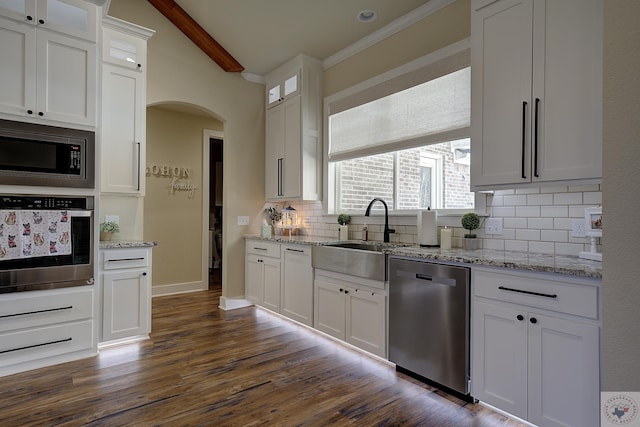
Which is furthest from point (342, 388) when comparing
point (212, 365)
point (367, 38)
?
point (367, 38)

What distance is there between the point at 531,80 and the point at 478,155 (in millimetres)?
514

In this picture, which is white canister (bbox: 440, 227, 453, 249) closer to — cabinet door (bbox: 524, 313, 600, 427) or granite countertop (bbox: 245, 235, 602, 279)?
granite countertop (bbox: 245, 235, 602, 279)

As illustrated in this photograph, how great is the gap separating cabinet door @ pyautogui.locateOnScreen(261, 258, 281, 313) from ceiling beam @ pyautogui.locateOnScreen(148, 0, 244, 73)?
2426 millimetres

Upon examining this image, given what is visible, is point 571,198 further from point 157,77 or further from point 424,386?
point 157,77

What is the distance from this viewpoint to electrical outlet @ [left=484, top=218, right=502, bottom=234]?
2491 mm

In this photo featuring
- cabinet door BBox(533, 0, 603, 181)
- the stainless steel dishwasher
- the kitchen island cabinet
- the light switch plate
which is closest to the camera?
cabinet door BBox(533, 0, 603, 181)

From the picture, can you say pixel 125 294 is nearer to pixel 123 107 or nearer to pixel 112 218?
pixel 112 218

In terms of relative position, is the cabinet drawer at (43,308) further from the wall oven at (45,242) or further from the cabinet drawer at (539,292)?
the cabinet drawer at (539,292)

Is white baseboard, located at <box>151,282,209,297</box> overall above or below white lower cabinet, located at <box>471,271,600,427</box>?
below

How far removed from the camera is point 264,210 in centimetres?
470

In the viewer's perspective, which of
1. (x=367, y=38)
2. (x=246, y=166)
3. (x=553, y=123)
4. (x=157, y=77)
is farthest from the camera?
(x=246, y=166)

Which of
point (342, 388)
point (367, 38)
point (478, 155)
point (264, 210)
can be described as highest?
point (367, 38)

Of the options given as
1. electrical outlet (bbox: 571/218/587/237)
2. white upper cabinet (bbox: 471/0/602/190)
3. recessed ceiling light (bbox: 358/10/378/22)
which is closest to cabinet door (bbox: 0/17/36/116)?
recessed ceiling light (bbox: 358/10/378/22)

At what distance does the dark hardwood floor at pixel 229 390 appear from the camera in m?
1.99
